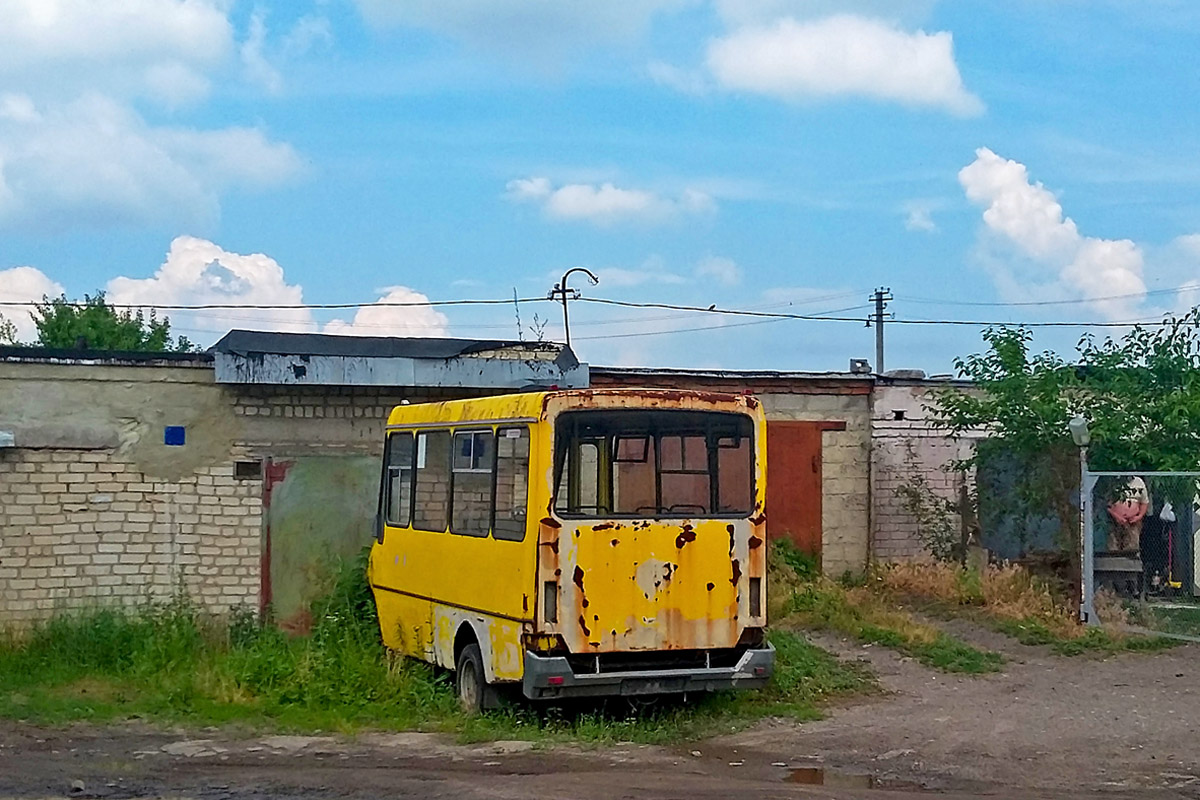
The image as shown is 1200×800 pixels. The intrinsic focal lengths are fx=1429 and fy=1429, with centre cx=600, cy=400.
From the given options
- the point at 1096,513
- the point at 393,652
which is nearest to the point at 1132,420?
the point at 1096,513

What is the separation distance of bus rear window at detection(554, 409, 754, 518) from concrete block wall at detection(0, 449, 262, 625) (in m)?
5.55

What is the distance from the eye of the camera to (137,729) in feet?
35.7

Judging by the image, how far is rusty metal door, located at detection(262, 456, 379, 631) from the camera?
48.4 feet

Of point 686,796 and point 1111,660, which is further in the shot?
point 1111,660

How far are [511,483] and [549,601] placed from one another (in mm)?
978

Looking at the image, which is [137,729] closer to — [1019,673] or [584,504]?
[584,504]

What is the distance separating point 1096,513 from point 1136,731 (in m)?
7.16

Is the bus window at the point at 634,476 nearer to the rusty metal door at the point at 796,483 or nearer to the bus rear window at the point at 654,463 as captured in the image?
the bus rear window at the point at 654,463

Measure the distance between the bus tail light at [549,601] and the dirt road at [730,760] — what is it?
3.03ft

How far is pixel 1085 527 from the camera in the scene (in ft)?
51.8

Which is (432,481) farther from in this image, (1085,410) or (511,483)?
(1085,410)

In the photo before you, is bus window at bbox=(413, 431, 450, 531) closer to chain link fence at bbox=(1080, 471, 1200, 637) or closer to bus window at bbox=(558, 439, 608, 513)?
bus window at bbox=(558, 439, 608, 513)

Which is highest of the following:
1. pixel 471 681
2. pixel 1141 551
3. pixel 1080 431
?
pixel 1080 431

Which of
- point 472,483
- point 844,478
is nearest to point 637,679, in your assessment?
point 472,483
